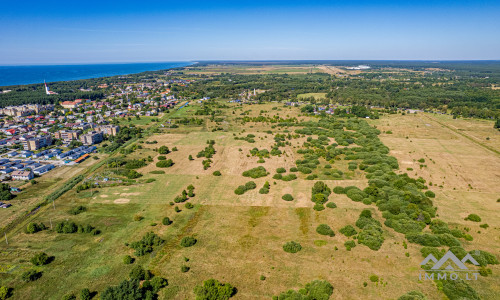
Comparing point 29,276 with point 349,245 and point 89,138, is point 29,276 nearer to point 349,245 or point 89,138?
point 349,245

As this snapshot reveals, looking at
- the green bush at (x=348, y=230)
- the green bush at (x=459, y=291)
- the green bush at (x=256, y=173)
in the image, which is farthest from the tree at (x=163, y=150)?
the green bush at (x=459, y=291)

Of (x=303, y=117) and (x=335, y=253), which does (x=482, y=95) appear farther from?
(x=335, y=253)

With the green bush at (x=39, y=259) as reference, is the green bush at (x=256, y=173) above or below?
above

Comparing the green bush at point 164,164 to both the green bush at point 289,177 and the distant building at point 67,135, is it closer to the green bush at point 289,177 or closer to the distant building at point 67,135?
the green bush at point 289,177

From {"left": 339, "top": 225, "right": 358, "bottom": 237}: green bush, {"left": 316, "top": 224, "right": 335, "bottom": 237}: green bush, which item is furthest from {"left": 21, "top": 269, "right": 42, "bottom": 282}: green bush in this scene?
{"left": 339, "top": 225, "right": 358, "bottom": 237}: green bush

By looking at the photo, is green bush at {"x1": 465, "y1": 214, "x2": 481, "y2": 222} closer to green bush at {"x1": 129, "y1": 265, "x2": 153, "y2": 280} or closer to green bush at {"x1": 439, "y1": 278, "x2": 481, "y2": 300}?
green bush at {"x1": 439, "y1": 278, "x2": 481, "y2": 300}

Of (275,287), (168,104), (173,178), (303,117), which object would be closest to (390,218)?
(275,287)

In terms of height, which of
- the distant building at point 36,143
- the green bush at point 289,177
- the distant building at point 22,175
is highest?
the distant building at point 36,143

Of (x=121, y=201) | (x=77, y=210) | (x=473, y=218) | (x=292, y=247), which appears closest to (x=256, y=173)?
(x=292, y=247)
